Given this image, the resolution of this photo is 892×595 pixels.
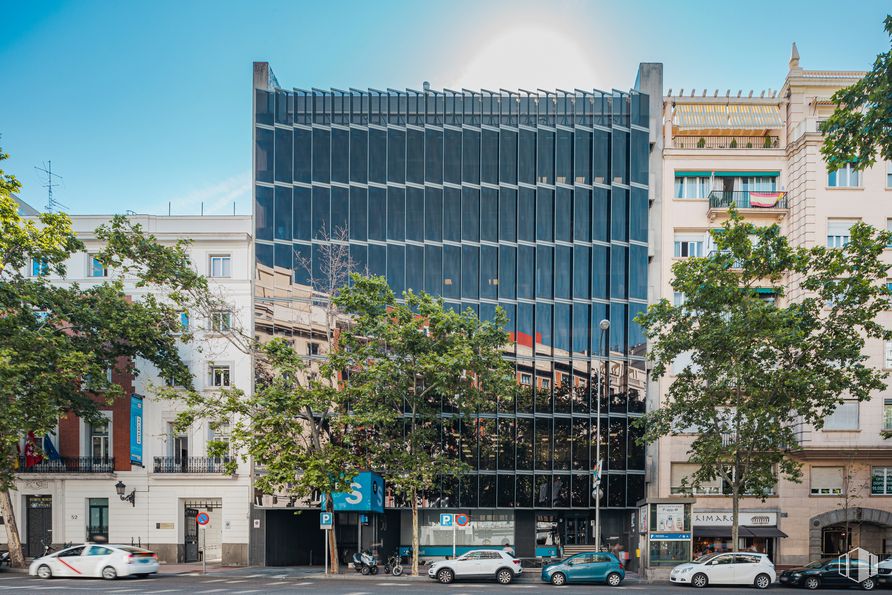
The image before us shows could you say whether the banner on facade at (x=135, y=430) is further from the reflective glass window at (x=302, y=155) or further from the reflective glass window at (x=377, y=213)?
the reflective glass window at (x=377, y=213)

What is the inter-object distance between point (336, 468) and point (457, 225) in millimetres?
16345

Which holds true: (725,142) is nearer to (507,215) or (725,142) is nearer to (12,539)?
(507,215)

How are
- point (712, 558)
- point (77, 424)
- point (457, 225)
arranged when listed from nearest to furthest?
point (712, 558) → point (77, 424) → point (457, 225)

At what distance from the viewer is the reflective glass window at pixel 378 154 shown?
140 feet

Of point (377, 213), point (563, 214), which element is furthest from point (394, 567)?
point (563, 214)

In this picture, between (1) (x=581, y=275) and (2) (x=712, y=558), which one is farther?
(1) (x=581, y=275)

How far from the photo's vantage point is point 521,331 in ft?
139

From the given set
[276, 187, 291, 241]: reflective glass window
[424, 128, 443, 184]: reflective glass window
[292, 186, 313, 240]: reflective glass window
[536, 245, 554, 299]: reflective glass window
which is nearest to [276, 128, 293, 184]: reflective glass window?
[276, 187, 291, 241]: reflective glass window

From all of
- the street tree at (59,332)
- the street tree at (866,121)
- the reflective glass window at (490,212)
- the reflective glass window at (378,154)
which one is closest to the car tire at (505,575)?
the street tree at (59,332)

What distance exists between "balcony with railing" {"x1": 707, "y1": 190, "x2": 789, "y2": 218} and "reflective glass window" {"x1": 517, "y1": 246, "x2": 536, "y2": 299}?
376 inches

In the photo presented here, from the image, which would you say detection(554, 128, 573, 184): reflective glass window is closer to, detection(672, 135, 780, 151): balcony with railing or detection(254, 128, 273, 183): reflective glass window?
detection(672, 135, 780, 151): balcony with railing

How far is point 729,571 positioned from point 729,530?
10.1 meters

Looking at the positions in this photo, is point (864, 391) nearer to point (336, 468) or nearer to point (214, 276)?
point (336, 468)

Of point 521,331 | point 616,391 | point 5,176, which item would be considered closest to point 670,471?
point 616,391
